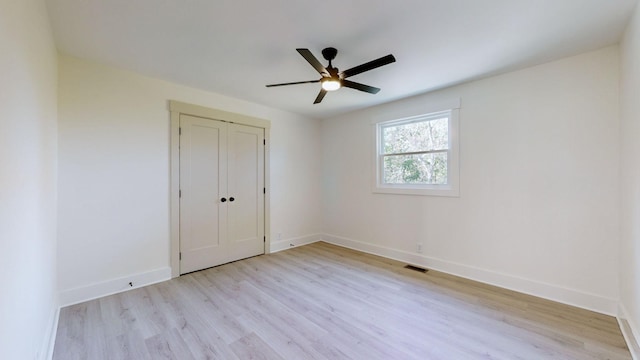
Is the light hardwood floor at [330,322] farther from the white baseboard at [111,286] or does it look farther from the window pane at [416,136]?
the window pane at [416,136]

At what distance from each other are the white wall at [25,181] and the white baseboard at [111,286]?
51 centimetres

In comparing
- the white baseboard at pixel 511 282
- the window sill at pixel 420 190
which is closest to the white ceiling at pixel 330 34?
the window sill at pixel 420 190

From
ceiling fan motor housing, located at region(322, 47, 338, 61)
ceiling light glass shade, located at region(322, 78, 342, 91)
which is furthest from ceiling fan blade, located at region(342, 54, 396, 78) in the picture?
ceiling fan motor housing, located at region(322, 47, 338, 61)

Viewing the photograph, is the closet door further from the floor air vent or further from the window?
the floor air vent

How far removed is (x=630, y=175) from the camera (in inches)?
83.2

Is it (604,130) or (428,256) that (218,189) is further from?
(604,130)

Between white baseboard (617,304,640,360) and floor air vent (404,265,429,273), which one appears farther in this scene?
floor air vent (404,265,429,273)

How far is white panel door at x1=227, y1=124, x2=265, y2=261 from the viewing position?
4016 mm

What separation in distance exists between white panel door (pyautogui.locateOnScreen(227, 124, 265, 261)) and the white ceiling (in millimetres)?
1137

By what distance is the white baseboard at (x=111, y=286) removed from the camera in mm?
2662

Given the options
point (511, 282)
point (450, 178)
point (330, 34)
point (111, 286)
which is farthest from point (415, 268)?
point (111, 286)

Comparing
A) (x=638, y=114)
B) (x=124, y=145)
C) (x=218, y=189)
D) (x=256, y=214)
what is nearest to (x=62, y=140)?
(x=124, y=145)

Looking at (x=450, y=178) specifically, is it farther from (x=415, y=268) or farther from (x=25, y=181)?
(x=25, y=181)

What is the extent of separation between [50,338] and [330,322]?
2.21 metres
